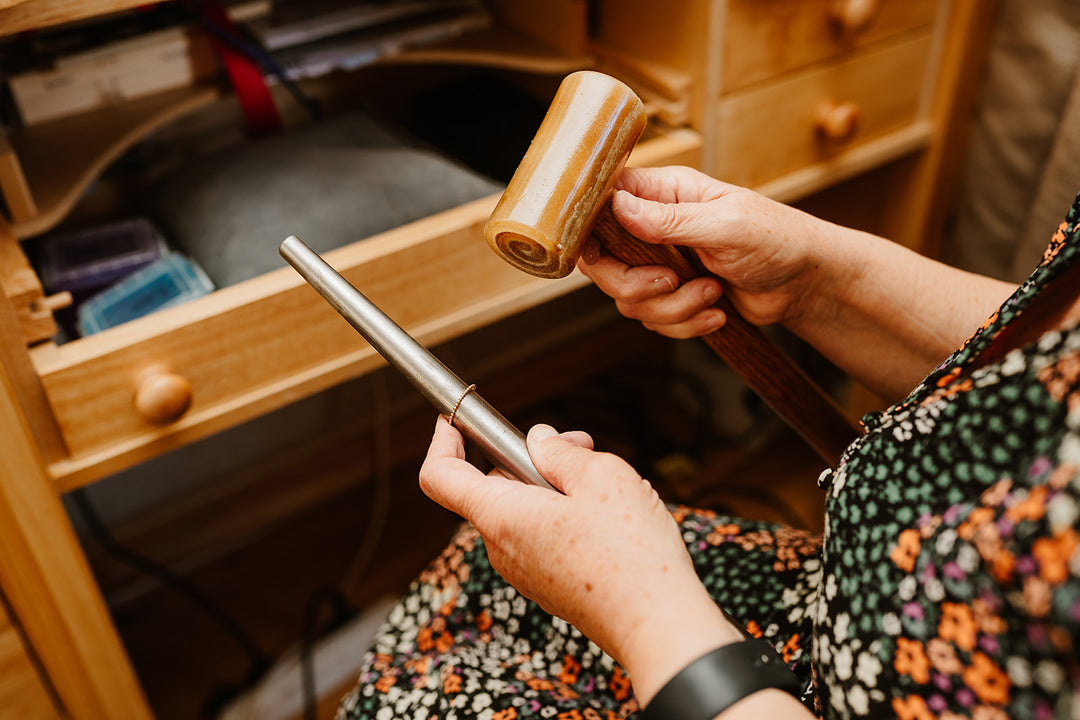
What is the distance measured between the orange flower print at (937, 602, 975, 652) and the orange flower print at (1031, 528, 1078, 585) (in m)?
0.05

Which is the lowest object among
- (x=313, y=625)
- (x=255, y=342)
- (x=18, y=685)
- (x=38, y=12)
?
(x=313, y=625)

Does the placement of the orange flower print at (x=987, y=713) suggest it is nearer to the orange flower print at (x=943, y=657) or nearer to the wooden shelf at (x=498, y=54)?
the orange flower print at (x=943, y=657)

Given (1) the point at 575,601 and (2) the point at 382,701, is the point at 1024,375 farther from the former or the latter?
(2) the point at 382,701

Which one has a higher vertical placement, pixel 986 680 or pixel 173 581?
pixel 986 680

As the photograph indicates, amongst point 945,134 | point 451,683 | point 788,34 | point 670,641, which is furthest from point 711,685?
point 945,134

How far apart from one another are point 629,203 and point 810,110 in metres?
0.52

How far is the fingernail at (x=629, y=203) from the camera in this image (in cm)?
56

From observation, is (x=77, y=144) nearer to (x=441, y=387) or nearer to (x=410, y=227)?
(x=410, y=227)

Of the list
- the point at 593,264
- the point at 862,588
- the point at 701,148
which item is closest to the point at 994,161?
the point at 701,148

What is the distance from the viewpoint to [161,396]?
2.16 ft

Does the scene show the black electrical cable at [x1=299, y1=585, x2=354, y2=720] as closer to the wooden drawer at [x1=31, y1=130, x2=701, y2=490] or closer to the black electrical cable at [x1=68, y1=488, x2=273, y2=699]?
the black electrical cable at [x1=68, y1=488, x2=273, y2=699]

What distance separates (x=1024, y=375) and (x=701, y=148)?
0.54 metres

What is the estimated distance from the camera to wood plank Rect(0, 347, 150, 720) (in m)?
0.63

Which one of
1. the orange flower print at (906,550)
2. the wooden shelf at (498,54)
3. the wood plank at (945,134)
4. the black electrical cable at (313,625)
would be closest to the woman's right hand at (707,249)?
the orange flower print at (906,550)
